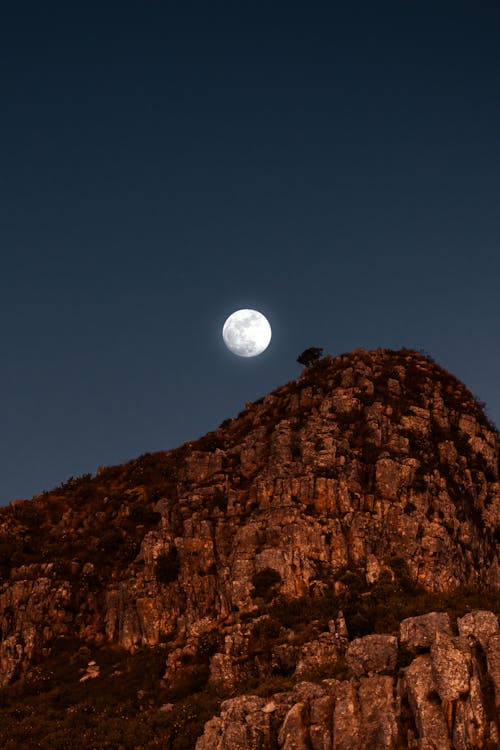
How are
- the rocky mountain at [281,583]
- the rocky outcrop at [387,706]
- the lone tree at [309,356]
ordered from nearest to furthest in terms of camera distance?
the rocky outcrop at [387,706] → the rocky mountain at [281,583] → the lone tree at [309,356]

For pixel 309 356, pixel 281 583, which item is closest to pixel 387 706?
pixel 281 583

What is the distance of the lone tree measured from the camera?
111500 mm

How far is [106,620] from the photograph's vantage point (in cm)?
7444

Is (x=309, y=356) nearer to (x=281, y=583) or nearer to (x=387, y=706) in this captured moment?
(x=281, y=583)

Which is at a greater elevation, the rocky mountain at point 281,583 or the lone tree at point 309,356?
the lone tree at point 309,356

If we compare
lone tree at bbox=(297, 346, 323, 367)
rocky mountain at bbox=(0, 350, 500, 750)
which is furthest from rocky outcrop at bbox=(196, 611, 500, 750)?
lone tree at bbox=(297, 346, 323, 367)

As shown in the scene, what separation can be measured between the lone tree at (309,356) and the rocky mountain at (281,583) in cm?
1022

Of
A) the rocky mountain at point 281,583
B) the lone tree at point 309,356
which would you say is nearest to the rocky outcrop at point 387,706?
the rocky mountain at point 281,583

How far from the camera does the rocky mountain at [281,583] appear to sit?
48312 mm

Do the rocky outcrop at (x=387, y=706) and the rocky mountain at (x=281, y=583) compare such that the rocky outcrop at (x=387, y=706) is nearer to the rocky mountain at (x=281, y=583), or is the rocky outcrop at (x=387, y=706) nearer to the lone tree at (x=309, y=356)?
the rocky mountain at (x=281, y=583)

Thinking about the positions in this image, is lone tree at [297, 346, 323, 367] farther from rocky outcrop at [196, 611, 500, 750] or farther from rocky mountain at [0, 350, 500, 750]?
rocky outcrop at [196, 611, 500, 750]

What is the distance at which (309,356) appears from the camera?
11212cm

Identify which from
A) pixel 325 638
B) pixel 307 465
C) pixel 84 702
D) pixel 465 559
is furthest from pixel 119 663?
pixel 465 559

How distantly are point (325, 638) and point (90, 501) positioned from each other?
142ft
